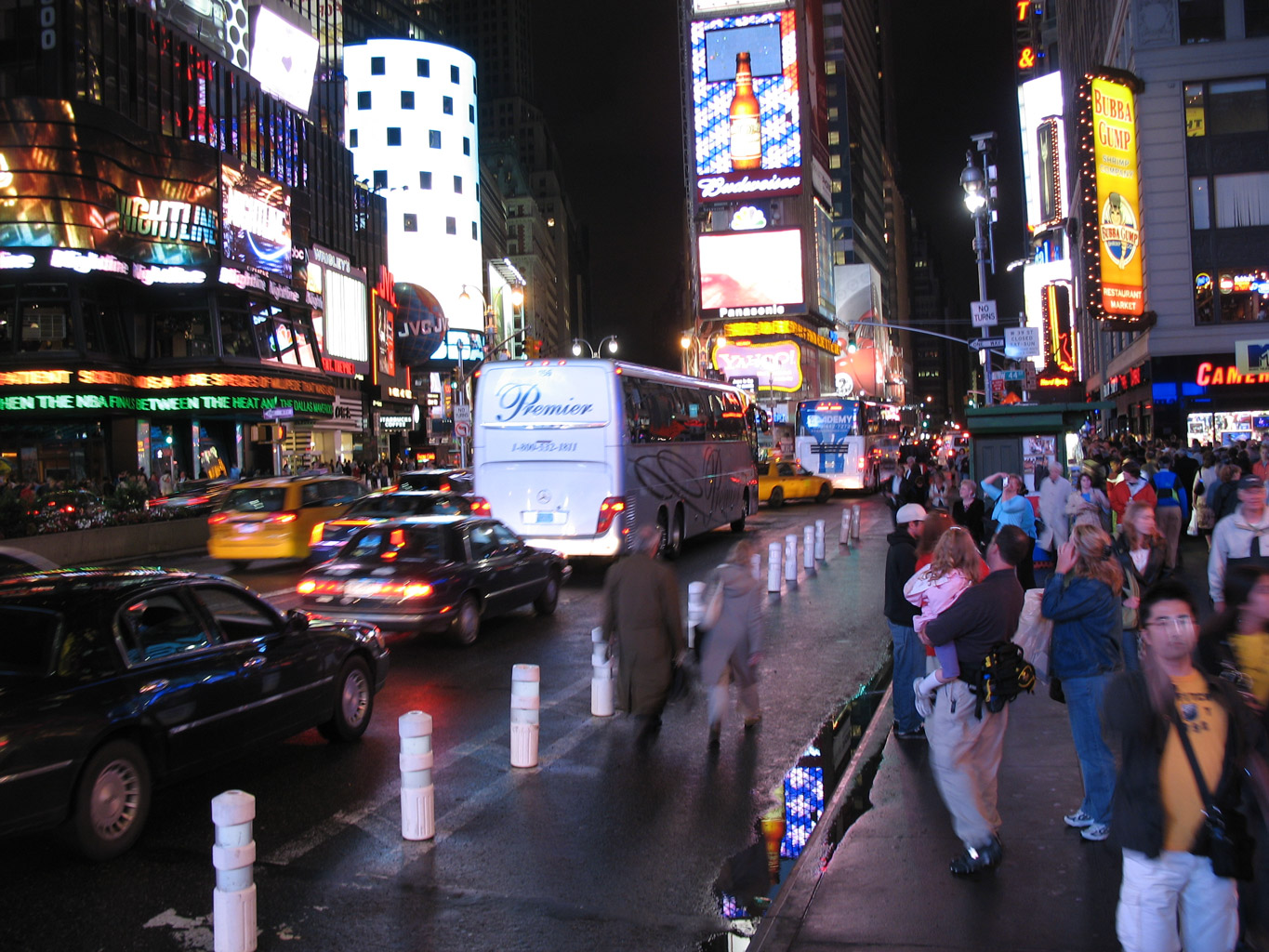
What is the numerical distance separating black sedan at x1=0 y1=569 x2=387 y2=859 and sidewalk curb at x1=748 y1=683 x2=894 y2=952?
11.3 feet

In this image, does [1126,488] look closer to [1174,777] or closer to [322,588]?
[322,588]

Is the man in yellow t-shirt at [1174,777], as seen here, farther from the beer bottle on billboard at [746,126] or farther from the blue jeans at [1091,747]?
the beer bottle on billboard at [746,126]

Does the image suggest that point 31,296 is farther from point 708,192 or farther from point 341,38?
point 708,192

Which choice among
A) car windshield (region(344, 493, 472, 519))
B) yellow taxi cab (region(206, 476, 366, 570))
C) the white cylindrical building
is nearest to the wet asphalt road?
car windshield (region(344, 493, 472, 519))

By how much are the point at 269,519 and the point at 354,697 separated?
38.6ft

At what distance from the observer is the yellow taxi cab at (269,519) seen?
1877cm

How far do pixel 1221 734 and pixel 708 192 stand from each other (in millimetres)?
87115

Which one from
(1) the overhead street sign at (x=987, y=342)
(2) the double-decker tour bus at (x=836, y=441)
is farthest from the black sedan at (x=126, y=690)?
(2) the double-decker tour bus at (x=836, y=441)

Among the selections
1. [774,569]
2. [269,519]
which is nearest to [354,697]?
[774,569]

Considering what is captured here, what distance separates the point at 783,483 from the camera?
35.6 metres

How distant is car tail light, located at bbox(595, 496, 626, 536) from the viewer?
17.2 m

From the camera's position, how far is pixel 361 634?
26.7 feet

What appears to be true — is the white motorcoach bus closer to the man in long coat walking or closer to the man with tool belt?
the man in long coat walking

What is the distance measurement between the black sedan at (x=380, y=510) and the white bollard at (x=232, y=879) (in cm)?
1126
